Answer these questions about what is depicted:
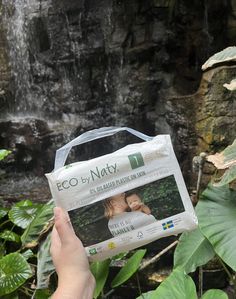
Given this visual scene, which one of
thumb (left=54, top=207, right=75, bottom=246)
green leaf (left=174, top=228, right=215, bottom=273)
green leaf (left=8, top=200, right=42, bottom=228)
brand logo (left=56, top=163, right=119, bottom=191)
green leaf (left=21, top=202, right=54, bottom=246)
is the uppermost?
brand logo (left=56, top=163, right=119, bottom=191)

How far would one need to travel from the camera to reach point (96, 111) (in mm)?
4961

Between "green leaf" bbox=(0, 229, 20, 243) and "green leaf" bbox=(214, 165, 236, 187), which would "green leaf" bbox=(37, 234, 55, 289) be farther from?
"green leaf" bbox=(0, 229, 20, 243)

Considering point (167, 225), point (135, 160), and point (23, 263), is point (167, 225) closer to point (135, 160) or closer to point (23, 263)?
point (135, 160)

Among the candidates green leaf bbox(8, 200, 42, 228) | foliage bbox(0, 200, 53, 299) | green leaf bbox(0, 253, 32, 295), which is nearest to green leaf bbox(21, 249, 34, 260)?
foliage bbox(0, 200, 53, 299)

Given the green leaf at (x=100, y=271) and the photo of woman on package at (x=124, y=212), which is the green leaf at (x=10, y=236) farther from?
the photo of woman on package at (x=124, y=212)

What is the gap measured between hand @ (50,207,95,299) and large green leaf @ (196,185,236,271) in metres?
0.51

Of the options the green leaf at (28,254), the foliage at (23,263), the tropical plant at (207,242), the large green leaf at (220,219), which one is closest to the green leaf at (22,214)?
the foliage at (23,263)

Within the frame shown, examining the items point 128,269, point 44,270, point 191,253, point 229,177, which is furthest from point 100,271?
point 229,177

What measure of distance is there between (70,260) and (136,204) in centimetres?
23

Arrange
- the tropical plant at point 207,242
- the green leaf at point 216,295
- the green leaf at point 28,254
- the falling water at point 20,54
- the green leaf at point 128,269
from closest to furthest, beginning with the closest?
the green leaf at point 216,295 < the tropical plant at point 207,242 < the green leaf at point 128,269 < the green leaf at point 28,254 < the falling water at point 20,54

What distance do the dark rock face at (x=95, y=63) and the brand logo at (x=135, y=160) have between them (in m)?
3.54

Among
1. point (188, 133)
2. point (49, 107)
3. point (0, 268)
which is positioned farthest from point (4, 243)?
point (49, 107)

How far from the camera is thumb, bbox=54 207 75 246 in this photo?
1135mm

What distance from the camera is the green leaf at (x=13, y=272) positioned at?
202 cm
